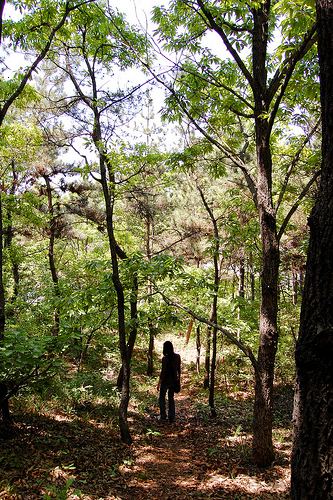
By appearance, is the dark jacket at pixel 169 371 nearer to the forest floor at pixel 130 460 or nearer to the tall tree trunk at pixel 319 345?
A: the forest floor at pixel 130 460

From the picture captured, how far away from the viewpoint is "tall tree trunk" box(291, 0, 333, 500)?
2.06m

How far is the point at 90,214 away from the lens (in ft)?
41.3

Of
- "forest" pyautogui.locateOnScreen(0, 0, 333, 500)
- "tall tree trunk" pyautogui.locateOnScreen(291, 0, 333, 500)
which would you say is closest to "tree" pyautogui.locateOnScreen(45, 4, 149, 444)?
"forest" pyautogui.locateOnScreen(0, 0, 333, 500)

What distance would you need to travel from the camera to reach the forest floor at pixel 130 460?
4.69m

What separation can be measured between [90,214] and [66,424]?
7.39m

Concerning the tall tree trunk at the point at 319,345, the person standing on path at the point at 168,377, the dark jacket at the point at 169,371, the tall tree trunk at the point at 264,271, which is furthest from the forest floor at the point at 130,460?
the tall tree trunk at the point at 319,345

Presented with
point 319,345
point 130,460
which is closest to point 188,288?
point 130,460

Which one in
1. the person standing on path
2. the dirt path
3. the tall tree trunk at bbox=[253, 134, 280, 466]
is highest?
the tall tree trunk at bbox=[253, 134, 280, 466]

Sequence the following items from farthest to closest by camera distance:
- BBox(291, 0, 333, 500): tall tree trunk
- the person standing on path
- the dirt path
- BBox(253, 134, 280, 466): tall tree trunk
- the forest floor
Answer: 1. the person standing on path
2. BBox(253, 134, 280, 466): tall tree trunk
3. the dirt path
4. the forest floor
5. BBox(291, 0, 333, 500): tall tree trunk

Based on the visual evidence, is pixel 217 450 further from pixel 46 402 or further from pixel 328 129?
pixel 328 129

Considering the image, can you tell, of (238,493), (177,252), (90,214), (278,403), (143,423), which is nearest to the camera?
(238,493)

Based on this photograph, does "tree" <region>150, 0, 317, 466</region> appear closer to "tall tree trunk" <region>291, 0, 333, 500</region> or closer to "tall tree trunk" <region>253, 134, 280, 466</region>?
"tall tree trunk" <region>253, 134, 280, 466</region>

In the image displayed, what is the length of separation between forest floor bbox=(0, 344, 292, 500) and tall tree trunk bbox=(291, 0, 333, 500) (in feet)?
10.6

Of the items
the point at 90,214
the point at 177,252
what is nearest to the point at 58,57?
the point at 90,214
